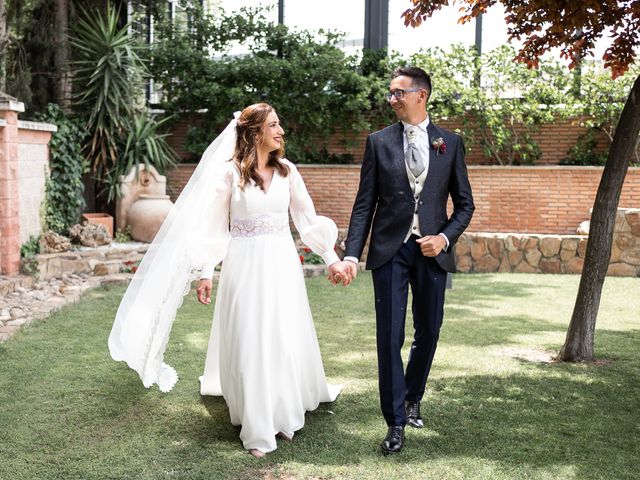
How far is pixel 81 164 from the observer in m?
→ 12.9

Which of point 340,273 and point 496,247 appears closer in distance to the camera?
point 340,273

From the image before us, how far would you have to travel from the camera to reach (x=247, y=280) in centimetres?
433

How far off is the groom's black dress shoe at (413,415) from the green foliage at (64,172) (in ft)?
27.8

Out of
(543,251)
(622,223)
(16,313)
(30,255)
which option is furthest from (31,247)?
(622,223)

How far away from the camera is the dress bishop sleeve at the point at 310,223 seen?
4.63 meters

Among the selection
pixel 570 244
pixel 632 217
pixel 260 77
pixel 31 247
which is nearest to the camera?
pixel 31 247

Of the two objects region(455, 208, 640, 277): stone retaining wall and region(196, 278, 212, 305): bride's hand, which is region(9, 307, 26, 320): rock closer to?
region(196, 278, 212, 305): bride's hand

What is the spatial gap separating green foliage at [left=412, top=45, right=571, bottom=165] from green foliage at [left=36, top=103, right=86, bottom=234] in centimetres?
662

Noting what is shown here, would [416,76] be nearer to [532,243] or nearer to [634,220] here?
[532,243]

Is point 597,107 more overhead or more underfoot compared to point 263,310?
more overhead

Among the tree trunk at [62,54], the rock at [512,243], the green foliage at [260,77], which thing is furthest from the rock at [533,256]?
the tree trunk at [62,54]

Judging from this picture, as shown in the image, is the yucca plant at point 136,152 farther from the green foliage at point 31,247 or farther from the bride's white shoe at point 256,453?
the bride's white shoe at point 256,453

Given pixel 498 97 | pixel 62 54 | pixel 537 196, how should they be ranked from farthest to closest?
pixel 498 97 < pixel 62 54 < pixel 537 196

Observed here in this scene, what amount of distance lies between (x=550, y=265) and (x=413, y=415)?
8.20 meters
